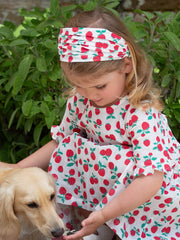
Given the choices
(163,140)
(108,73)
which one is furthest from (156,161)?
(108,73)

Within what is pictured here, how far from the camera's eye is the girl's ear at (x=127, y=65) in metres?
1.57

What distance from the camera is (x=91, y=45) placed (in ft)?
4.82

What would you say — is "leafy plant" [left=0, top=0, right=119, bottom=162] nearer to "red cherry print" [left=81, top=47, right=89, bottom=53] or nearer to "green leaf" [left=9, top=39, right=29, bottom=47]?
"green leaf" [left=9, top=39, right=29, bottom=47]

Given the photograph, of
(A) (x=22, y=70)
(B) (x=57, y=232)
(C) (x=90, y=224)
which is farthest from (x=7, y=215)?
(A) (x=22, y=70)

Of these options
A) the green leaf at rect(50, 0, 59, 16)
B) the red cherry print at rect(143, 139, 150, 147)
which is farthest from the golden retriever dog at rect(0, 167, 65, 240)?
the green leaf at rect(50, 0, 59, 16)

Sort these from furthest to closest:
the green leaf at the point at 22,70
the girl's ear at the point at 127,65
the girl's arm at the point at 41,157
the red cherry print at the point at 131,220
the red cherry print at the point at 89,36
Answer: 1. the green leaf at the point at 22,70
2. the girl's arm at the point at 41,157
3. the red cherry print at the point at 131,220
4. the girl's ear at the point at 127,65
5. the red cherry print at the point at 89,36

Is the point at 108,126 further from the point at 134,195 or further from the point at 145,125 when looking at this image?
the point at 134,195

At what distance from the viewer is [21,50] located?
2.45 meters

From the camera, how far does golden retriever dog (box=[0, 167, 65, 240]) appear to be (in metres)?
1.52

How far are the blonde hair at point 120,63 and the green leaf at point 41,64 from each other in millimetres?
604

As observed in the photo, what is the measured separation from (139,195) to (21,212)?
535mm

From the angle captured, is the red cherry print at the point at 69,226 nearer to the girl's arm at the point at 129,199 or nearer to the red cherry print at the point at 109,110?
the girl's arm at the point at 129,199

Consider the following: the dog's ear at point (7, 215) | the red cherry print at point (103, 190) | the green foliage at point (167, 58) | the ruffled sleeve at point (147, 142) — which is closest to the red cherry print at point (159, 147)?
the ruffled sleeve at point (147, 142)

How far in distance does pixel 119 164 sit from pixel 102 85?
379 mm
